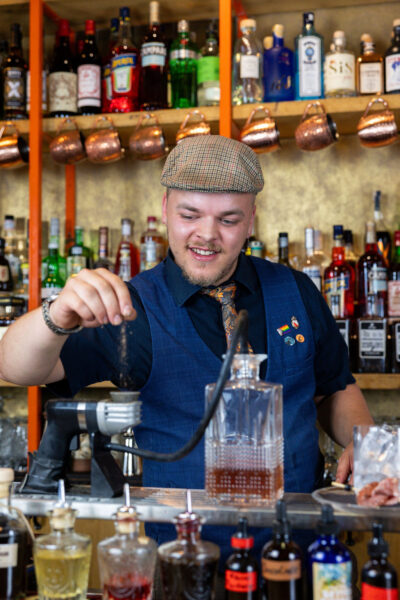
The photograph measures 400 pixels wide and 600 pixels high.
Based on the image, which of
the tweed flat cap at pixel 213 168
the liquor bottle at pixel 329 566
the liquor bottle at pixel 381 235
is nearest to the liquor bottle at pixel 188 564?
the liquor bottle at pixel 329 566

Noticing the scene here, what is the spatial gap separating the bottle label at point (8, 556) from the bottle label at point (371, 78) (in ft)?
6.02

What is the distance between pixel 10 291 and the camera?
274cm

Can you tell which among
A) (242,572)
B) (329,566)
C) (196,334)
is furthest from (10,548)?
(196,334)

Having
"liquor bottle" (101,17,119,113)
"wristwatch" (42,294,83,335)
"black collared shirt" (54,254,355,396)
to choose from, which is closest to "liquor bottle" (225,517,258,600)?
"wristwatch" (42,294,83,335)

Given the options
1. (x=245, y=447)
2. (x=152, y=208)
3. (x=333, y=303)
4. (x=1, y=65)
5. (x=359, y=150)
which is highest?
(x=1, y=65)

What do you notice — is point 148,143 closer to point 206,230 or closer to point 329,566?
point 206,230

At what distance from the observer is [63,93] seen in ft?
8.44

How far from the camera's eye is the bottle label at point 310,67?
2.37 metres

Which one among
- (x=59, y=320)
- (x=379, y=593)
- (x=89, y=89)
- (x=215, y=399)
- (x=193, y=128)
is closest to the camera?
(x=379, y=593)

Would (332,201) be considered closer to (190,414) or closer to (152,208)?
(152,208)

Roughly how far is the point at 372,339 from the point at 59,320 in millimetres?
1368

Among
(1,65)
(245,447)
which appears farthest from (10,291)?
(245,447)

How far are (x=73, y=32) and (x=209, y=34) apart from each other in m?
0.58

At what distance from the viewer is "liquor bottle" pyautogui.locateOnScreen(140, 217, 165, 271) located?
2.51 meters
